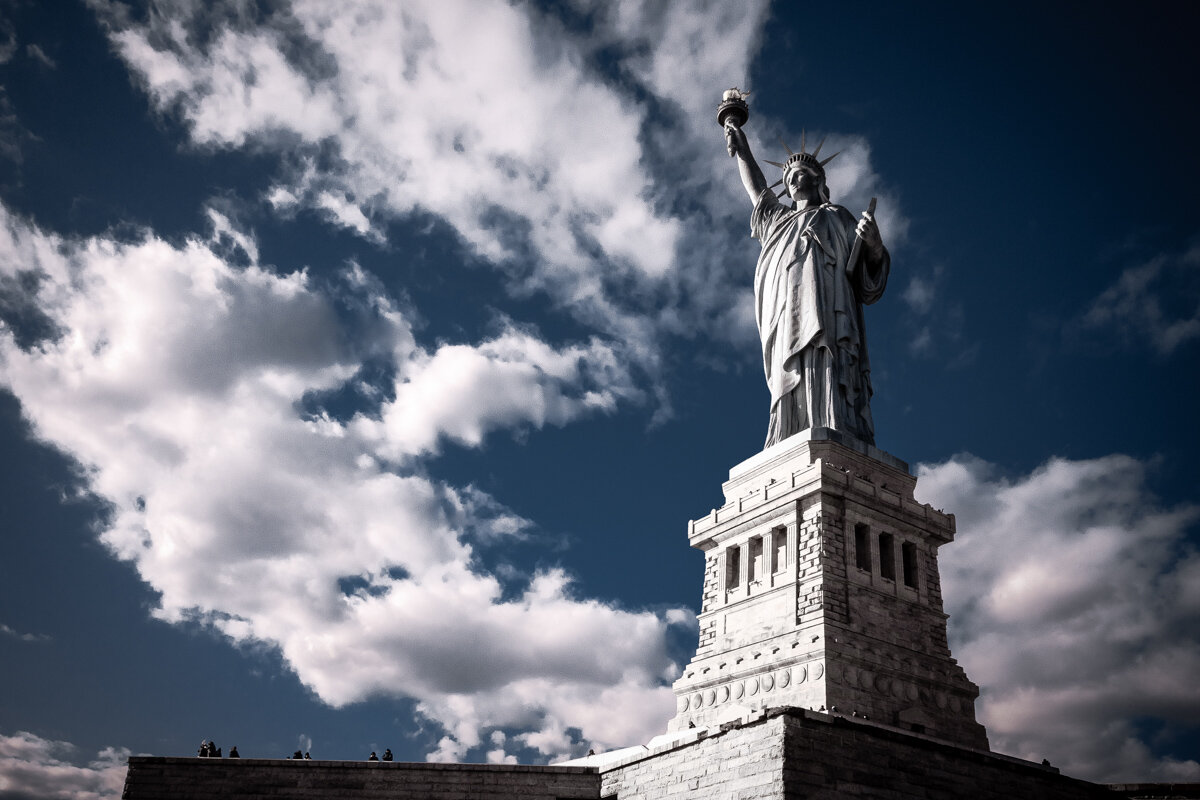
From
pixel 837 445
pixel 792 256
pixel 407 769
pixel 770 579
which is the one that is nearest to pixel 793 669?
pixel 770 579

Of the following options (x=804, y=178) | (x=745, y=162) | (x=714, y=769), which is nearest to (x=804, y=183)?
(x=804, y=178)

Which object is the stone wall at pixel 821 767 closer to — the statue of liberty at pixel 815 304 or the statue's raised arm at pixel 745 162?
the statue of liberty at pixel 815 304

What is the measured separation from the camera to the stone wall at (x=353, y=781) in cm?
2369

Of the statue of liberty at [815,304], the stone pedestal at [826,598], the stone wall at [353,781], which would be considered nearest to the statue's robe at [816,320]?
the statue of liberty at [815,304]

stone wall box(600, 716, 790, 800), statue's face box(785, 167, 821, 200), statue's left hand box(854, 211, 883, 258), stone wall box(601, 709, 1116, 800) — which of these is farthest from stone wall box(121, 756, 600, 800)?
statue's face box(785, 167, 821, 200)

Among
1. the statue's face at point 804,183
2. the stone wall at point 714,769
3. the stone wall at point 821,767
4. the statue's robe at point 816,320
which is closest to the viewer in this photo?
the stone wall at point 821,767

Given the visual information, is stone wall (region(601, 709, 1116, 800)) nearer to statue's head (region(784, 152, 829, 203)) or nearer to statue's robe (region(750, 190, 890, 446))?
statue's robe (region(750, 190, 890, 446))

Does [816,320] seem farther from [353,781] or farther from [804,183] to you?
[353,781]

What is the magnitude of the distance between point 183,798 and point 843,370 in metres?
22.2

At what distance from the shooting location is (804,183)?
35.7m

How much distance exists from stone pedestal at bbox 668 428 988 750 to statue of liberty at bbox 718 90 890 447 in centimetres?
160

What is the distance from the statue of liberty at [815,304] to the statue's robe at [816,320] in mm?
32

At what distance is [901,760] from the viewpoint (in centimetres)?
2036

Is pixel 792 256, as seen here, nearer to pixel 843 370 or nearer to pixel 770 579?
pixel 843 370
